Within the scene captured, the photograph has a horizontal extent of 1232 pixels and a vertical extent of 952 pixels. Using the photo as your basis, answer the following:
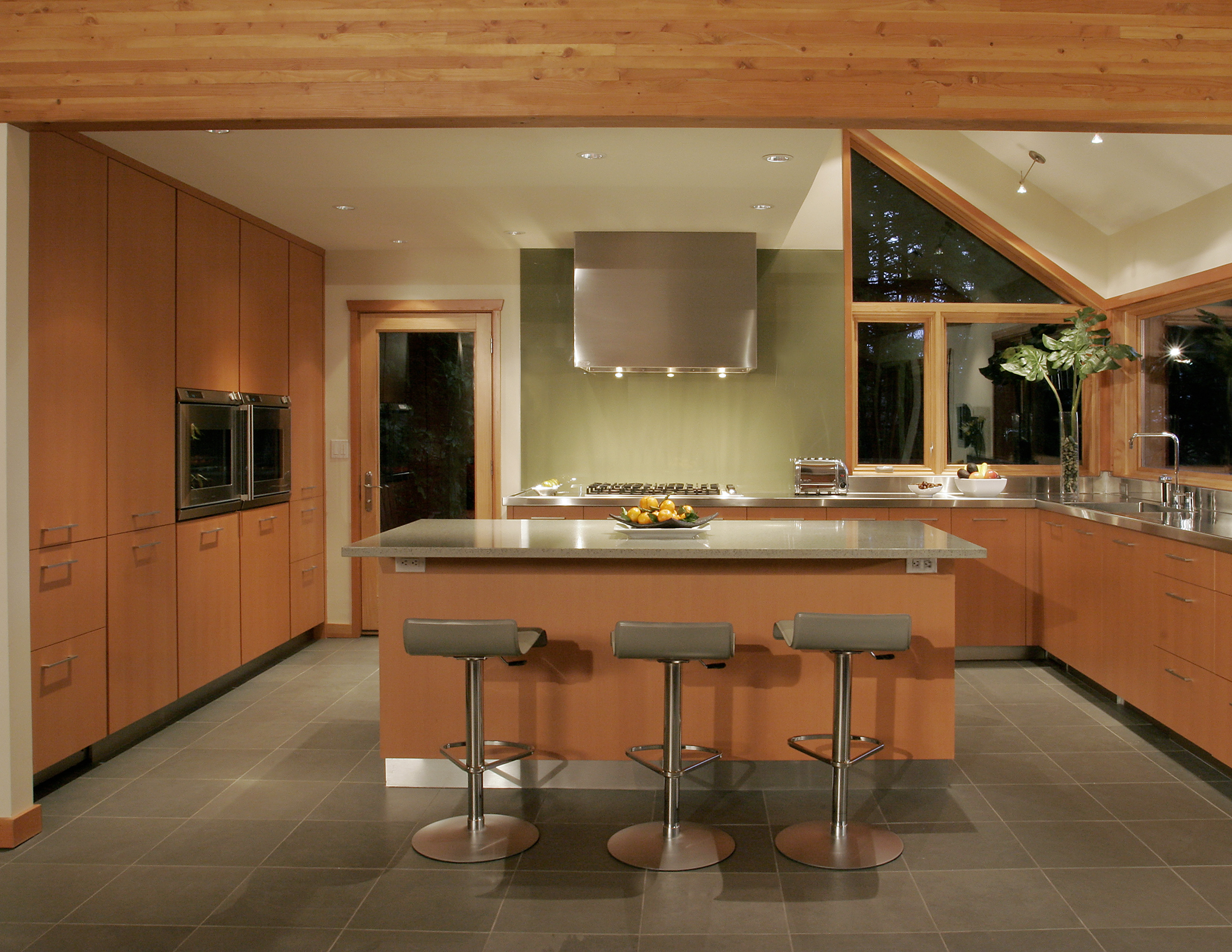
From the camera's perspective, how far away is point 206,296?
14.0ft

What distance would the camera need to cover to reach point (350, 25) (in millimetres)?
2793

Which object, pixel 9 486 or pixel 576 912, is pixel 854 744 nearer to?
pixel 576 912

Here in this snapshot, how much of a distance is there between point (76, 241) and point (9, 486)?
1.07m

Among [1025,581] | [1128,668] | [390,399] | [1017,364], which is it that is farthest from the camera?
[390,399]

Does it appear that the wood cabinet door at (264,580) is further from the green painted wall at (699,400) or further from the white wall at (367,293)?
the green painted wall at (699,400)

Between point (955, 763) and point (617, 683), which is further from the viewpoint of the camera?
point (955, 763)

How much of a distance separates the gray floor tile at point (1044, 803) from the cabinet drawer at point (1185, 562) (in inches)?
36.1

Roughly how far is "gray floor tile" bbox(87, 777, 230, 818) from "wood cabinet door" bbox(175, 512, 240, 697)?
742mm

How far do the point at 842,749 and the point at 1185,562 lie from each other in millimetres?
1734

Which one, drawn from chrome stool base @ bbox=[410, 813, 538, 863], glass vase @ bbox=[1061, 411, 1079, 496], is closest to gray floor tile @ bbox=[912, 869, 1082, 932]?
chrome stool base @ bbox=[410, 813, 538, 863]

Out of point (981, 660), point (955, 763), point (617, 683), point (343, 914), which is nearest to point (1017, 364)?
point (981, 660)

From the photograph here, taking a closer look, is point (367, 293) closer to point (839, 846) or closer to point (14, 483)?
point (14, 483)

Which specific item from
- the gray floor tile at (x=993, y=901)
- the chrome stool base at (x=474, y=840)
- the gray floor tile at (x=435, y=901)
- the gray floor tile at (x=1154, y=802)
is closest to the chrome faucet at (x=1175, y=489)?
the gray floor tile at (x=1154, y=802)

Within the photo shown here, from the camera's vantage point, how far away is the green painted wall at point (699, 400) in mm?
5805
